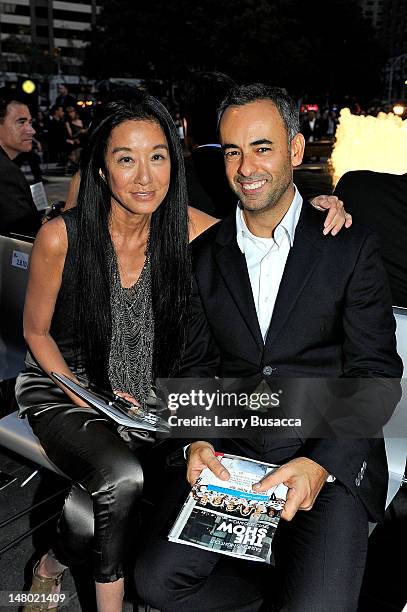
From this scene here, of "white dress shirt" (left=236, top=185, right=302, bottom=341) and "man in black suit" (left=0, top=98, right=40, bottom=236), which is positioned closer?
"white dress shirt" (left=236, top=185, right=302, bottom=341)

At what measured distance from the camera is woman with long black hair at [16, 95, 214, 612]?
2.72 meters

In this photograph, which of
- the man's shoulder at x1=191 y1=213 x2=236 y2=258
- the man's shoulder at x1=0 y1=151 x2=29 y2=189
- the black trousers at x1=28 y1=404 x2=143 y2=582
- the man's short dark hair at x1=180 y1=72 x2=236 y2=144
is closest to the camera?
the black trousers at x1=28 y1=404 x2=143 y2=582

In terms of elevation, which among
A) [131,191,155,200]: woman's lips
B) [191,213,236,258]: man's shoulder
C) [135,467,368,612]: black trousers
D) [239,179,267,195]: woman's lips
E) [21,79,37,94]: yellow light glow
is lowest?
[135,467,368,612]: black trousers

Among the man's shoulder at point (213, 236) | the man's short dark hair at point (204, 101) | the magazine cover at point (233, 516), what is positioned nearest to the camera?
the magazine cover at point (233, 516)

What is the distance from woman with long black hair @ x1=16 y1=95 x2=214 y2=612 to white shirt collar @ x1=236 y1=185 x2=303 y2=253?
36 cm

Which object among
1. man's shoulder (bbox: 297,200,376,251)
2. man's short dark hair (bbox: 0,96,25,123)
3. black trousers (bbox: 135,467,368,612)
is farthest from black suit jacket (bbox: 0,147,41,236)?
black trousers (bbox: 135,467,368,612)

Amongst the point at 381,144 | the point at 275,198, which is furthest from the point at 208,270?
the point at 381,144

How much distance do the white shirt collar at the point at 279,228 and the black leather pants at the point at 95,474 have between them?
1016mm

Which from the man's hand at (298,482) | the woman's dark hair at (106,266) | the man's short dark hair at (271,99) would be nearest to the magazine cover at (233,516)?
the man's hand at (298,482)

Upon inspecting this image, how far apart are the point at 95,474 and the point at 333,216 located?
4.75ft

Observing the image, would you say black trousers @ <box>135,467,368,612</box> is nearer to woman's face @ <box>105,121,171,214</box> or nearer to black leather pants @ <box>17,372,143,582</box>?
black leather pants @ <box>17,372,143,582</box>

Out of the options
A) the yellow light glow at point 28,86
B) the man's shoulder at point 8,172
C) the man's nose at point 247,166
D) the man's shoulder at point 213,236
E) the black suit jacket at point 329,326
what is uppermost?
the yellow light glow at point 28,86

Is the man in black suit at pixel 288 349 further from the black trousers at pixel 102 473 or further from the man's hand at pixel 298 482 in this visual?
the black trousers at pixel 102 473

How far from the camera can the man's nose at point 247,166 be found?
2.49 m
